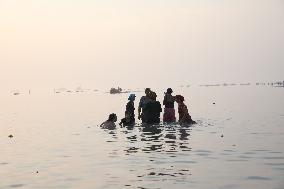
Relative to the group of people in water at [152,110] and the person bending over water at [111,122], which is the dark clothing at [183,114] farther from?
the person bending over water at [111,122]

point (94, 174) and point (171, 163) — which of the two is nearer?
point (94, 174)

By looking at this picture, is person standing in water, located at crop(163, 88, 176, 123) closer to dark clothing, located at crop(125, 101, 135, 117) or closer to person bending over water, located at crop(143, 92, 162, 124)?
person bending over water, located at crop(143, 92, 162, 124)

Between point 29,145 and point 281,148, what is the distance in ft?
35.3

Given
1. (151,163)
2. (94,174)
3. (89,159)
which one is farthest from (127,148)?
(94,174)

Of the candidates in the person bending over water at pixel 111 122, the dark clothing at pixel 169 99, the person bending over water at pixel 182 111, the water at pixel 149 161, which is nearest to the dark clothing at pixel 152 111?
the dark clothing at pixel 169 99

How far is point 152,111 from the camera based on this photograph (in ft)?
94.6

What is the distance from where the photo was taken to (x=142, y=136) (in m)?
24.0

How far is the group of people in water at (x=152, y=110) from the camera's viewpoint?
28469mm

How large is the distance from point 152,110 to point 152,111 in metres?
0.06

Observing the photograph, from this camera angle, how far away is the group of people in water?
93.4 feet

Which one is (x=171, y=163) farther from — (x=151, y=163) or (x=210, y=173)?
(x=210, y=173)

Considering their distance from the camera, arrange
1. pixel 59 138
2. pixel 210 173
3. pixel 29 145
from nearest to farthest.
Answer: pixel 210 173
pixel 29 145
pixel 59 138

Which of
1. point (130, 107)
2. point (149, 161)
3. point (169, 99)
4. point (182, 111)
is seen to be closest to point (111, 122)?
point (130, 107)

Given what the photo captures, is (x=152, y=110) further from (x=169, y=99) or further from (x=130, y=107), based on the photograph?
(x=130, y=107)
